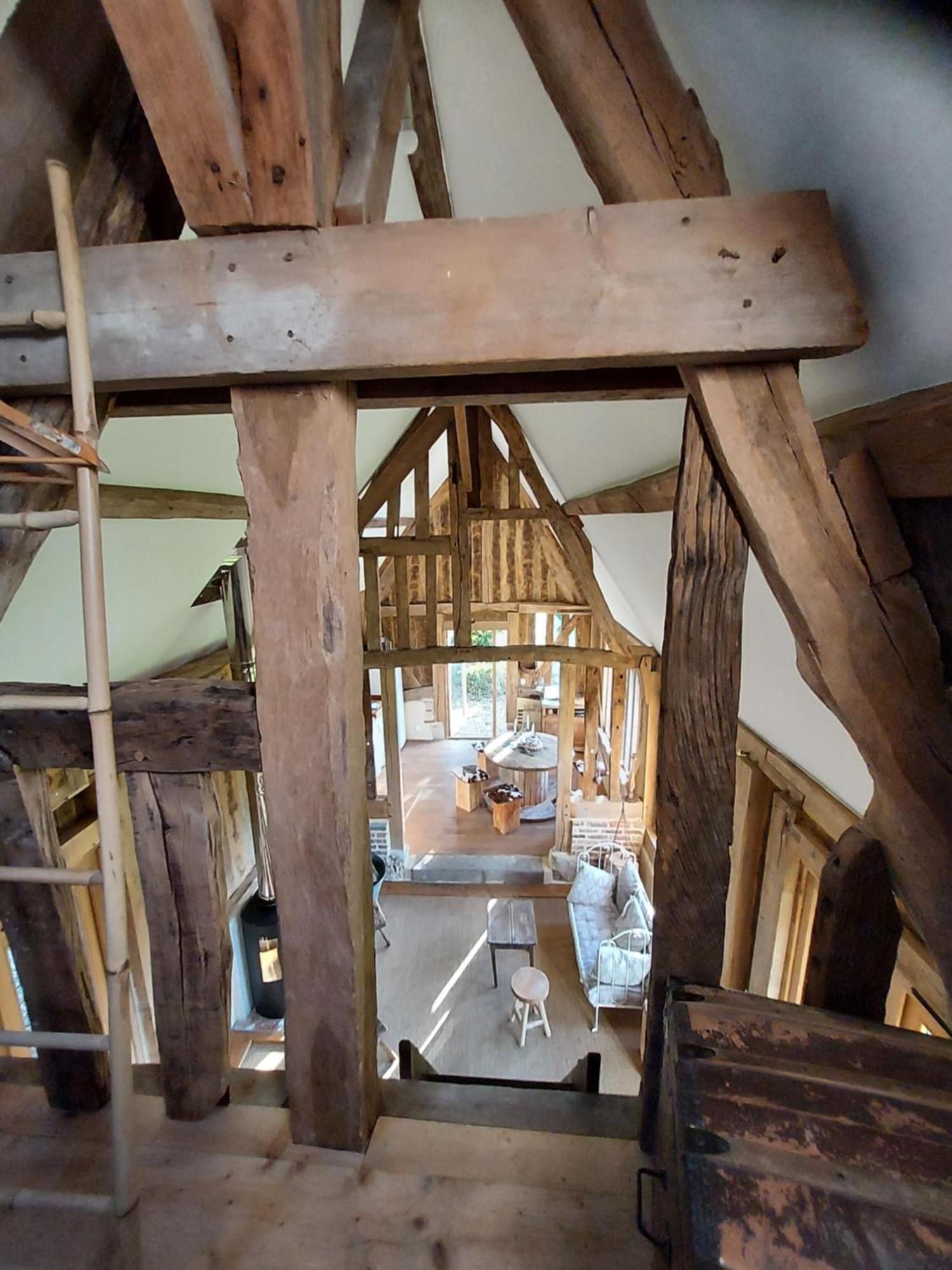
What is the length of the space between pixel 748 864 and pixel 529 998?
2.09 meters

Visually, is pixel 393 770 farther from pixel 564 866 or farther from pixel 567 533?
pixel 567 533

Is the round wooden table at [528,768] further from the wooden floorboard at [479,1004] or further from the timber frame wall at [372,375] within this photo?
the timber frame wall at [372,375]

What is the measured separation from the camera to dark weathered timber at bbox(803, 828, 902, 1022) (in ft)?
2.72

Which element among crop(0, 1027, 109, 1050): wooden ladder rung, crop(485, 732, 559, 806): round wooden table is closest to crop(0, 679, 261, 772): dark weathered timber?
crop(0, 1027, 109, 1050): wooden ladder rung

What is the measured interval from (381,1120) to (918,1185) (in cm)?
83

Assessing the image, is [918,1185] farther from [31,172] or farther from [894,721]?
[31,172]

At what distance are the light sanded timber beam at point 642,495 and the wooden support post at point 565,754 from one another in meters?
3.45

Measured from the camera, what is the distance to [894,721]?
78cm

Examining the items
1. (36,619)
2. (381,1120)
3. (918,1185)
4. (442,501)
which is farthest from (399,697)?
(918,1185)

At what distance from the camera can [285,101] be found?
686 mm

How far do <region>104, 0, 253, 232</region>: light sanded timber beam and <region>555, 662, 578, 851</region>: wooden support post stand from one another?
5.75m

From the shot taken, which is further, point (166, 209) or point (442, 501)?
point (442, 501)

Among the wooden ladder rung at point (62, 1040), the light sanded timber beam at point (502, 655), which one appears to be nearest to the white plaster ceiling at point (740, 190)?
the wooden ladder rung at point (62, 1040)

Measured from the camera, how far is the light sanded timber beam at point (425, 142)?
4.42ft
